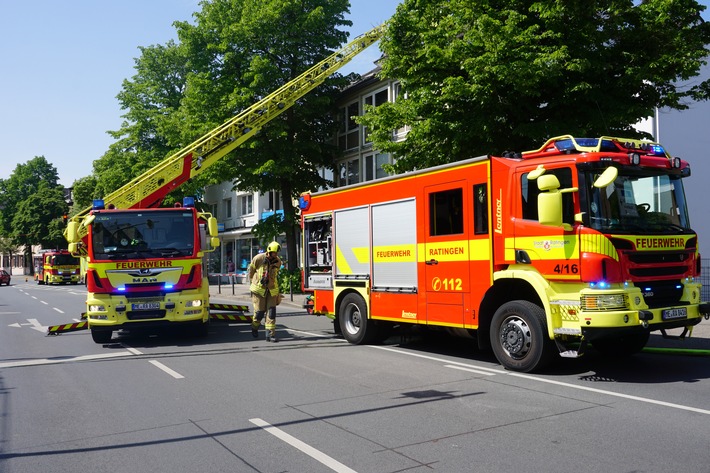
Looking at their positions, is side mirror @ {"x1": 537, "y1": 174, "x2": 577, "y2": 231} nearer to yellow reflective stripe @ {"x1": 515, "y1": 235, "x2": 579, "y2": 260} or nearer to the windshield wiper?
yellow reflective stripe @ {"x1": 515, "y1": 235, "x2": 579, "y2": 260}

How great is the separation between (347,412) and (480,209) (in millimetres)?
3840

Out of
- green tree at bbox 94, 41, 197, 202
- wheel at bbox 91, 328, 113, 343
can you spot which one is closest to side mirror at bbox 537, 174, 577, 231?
wheel at bbox 91, 328, 113, 343

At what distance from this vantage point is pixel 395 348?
36.6 feet

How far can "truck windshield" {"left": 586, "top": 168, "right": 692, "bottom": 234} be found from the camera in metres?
7.66

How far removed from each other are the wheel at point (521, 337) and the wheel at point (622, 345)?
1.52 metres

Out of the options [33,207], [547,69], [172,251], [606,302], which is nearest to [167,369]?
[172,251]

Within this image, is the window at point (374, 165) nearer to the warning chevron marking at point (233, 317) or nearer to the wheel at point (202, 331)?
the warning chevron marking at point (233, 317)

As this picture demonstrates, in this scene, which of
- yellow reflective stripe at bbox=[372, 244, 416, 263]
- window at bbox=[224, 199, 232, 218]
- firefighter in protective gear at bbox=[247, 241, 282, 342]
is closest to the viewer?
yellow reflective stripe at bbox=[372, 244, 416, 263]

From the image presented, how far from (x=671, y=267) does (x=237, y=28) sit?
22888mm

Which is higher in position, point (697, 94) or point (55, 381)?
point (697, 94)

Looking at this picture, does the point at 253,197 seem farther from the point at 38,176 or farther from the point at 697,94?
the point at 38,176

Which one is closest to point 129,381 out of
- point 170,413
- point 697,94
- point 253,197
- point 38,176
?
point 170,413

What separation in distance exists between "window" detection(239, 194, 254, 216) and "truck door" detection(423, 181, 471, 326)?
32294 millimetres

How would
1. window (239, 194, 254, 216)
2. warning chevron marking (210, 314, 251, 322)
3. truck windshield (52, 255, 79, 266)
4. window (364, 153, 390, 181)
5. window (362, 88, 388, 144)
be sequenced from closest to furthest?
warning chevron marking (210, 314, 251, 322)
window (362, 88, 388, 144)
window (364, 153, 390, 181)
window (239, 194, 254, 216)
truck windshield (52, 255, 79, 266)
